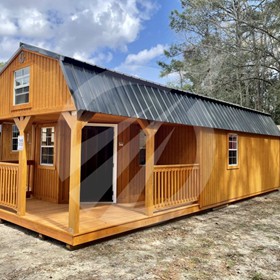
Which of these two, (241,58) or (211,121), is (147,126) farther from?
(241,58)

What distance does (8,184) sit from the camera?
251 inches

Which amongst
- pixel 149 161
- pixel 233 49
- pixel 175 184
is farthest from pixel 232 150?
pixel 233 49

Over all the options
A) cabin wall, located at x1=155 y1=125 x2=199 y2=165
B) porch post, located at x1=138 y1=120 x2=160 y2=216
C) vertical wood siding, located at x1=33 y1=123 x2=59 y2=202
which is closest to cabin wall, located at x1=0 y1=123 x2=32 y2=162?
vertical wood siding, located at x1=33 y1=123 x2=59 y2=202

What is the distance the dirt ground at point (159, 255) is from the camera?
384cm

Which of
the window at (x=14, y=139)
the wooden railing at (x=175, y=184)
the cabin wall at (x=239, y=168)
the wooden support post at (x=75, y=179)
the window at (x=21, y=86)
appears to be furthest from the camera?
the window at (x=14, y=139)

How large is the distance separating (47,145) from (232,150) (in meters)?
5.74

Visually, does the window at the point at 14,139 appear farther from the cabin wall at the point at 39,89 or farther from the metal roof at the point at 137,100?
the metal roof at the point at 137,100

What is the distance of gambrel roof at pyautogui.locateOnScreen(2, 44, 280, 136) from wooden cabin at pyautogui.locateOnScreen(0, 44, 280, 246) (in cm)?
2

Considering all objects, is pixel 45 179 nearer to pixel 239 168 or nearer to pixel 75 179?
pixel 75 179

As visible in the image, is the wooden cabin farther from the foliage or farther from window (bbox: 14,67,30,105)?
the foliage

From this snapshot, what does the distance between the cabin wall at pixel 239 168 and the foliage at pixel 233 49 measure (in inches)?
329

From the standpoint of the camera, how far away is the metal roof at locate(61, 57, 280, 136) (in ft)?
15.9

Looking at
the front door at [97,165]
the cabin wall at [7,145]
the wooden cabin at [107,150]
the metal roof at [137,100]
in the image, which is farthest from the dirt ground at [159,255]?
the cabin wall at [7,145]

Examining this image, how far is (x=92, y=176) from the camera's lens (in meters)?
7.59
